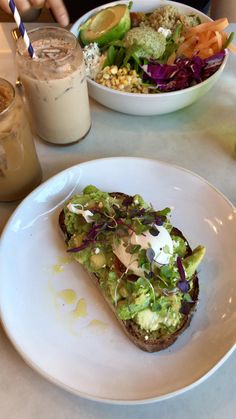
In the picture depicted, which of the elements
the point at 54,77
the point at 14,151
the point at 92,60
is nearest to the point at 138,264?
the point at 14,151

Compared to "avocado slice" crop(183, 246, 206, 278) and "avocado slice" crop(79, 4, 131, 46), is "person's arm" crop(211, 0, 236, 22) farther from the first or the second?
"avocado slice" crop(183, 246, 206, 278)

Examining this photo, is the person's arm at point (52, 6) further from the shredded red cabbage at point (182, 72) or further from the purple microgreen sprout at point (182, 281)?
the purple microgreen sprout at point (182, 281)

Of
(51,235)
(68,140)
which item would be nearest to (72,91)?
(68,140)

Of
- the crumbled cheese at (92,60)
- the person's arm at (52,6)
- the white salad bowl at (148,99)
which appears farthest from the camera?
the person's arm at (52,6)

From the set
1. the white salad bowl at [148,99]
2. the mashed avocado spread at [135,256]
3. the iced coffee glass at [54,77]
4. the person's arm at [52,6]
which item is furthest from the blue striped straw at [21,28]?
the person's arm at [52,6]

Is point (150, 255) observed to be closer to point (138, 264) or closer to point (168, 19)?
point (138, 264)

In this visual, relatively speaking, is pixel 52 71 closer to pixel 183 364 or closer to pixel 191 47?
pixel 191 47

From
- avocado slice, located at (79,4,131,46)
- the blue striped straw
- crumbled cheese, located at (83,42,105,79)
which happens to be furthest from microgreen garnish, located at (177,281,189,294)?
avocado slice, located at (79,4,131,46)
